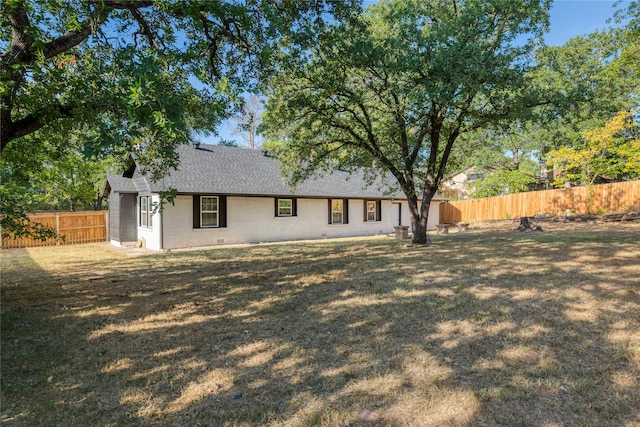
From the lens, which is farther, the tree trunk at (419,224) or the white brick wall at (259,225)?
the white brick wall at (259,225)


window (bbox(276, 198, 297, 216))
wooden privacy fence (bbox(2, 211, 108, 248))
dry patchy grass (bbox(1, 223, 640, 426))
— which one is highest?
window (bbox(276, 198, 297, 216))

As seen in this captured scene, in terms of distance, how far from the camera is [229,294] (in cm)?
610

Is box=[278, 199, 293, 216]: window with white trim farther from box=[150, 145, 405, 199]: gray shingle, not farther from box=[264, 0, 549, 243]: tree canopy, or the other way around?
box=[264, 0, 549, 243]: tree canopy

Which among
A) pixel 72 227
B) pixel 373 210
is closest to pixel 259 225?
pixel 373 210

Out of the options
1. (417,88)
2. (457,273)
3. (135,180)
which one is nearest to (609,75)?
(417,88)

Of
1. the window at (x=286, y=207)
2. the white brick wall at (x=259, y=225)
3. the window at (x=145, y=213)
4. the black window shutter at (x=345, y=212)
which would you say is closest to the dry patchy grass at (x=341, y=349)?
the white brick wall at (x=259, y=225)

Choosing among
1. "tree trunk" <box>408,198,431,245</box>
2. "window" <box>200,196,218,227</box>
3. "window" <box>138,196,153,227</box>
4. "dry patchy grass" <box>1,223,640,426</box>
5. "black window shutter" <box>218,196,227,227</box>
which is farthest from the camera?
"black window shutter" <box>218,196,227,227</box>

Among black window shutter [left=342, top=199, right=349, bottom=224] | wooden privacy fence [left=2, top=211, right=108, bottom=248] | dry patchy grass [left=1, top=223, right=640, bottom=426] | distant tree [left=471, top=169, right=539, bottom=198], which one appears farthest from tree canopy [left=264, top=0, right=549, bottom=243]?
distant tree [left=471, top=169, right=539, bottom=198]

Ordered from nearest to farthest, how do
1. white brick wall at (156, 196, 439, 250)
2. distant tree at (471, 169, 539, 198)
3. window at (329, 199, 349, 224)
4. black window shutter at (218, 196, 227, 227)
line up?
white brick wall at (156, 196, 439, 250) → black window shutter at (218, 196, 227, 227) → window at (329, 199, 349, 224) → distant tree at (471, 169, 539, 198)

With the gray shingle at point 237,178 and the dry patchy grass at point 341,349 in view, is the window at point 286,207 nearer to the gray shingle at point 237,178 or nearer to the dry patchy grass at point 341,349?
the gray shingle at point 237,178

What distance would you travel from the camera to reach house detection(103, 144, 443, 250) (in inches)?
552

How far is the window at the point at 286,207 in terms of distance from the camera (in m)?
16.9

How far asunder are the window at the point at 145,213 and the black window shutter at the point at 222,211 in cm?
275

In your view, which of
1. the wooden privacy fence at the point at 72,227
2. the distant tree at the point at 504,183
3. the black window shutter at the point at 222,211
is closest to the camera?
the black window shutter at the point at 222,211
